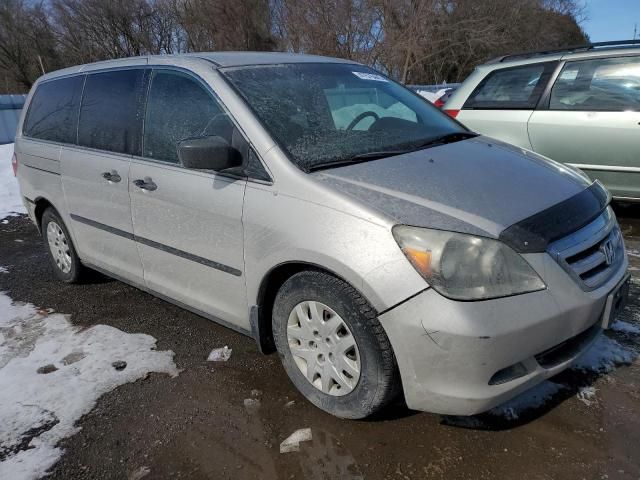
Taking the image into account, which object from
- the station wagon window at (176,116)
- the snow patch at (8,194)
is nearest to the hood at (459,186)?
the station wagon window at (176,116)

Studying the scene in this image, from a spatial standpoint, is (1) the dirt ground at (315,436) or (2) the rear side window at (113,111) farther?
(2) the rear side window at (113,111)

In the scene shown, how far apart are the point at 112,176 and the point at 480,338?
2.42 meters

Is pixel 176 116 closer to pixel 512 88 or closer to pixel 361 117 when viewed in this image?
pixel 361 117

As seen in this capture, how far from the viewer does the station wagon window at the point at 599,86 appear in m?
4.53

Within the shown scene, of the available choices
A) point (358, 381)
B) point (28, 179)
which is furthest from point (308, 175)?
point (28, 179)

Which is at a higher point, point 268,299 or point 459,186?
point 459,186

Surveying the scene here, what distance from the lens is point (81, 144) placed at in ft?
11.8

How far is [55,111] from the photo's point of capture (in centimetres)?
398

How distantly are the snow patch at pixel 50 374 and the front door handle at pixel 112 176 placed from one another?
1.01 meters

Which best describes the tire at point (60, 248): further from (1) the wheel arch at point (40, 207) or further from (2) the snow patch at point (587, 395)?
(2) the snow patch at point (587, 395)

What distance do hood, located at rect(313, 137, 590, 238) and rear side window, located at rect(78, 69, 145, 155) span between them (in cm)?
148

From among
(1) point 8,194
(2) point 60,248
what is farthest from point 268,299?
(1) point 8,194

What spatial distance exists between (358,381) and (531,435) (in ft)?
2.63

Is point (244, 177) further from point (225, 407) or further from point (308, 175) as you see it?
point (225, 407)
